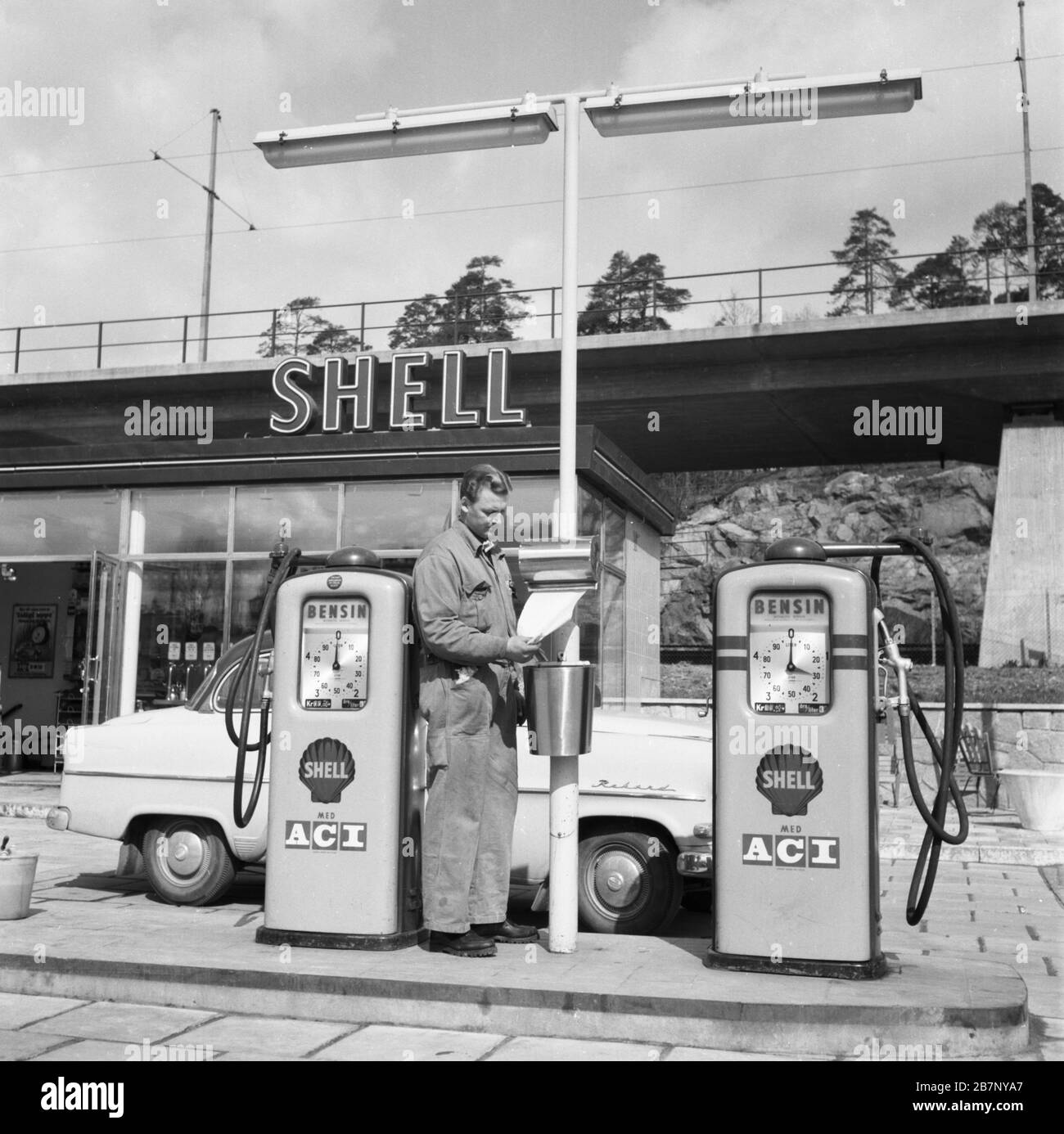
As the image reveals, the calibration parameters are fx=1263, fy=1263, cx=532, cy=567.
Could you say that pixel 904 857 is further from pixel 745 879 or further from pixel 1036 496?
pixel 1036 496

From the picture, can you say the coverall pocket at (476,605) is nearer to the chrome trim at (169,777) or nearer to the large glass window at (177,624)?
the chrome trim at (169,777)

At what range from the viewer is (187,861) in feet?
25.9

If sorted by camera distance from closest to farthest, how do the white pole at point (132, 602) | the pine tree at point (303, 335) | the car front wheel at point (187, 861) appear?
1. the car front wheel at point (187, 861)
2. the white pole at point (132, 602)
3. the pine tree at point (303, 335)

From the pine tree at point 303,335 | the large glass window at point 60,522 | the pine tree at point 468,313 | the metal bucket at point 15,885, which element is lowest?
the metal bucket at point 15,885

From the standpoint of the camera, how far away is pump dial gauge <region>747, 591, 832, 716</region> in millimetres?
5453

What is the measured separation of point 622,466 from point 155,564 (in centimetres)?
660

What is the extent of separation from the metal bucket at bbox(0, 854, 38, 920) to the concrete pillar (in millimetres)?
17529

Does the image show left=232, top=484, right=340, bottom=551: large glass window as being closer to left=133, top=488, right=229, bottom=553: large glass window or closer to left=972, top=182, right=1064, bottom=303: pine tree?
left=133, top=488, right=229, bottom=553: large glass window

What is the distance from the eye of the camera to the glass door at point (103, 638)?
17125 mm

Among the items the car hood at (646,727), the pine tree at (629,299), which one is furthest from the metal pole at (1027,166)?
the car hood at (646,727)

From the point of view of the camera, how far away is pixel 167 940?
5.94m

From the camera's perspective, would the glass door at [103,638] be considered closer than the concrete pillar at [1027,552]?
Yes

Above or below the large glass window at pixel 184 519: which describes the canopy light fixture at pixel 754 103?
above

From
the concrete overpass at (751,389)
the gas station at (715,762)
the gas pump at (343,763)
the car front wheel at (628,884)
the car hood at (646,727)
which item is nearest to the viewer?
the gas station at (715,762)
